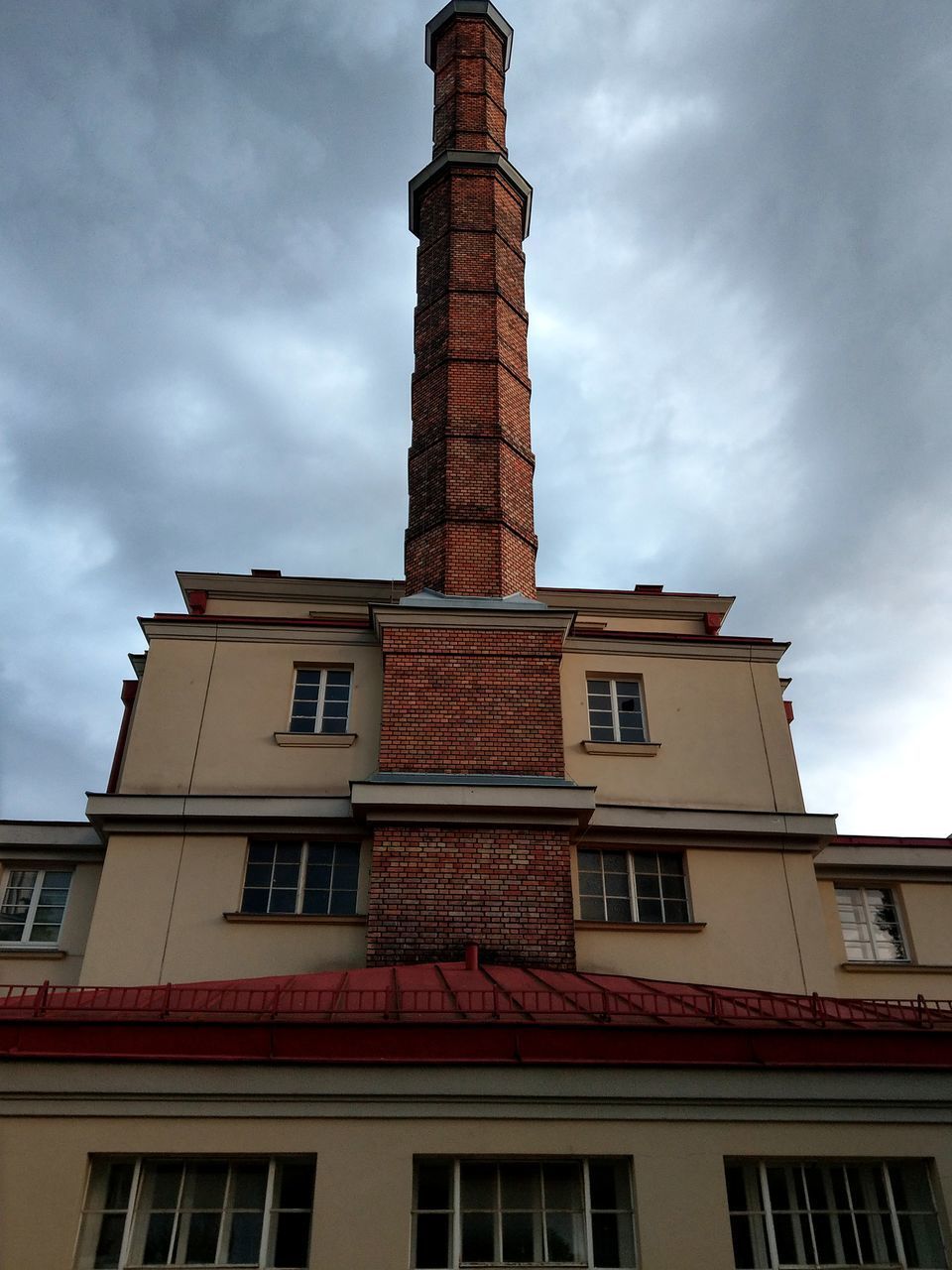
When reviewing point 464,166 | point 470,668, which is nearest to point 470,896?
point 470,668

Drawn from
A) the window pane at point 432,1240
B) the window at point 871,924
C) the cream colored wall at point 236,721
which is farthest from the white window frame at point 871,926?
the window pane at point 432,1240

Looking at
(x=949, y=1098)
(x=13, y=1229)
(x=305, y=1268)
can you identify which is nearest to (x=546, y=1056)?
(x=305, y=1268)

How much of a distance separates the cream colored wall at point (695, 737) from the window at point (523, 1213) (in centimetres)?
628

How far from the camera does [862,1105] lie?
796 cm

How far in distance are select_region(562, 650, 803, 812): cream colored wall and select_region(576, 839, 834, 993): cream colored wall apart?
2.87 ft

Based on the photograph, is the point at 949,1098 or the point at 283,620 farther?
the point at 283,620

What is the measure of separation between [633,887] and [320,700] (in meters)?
5.08

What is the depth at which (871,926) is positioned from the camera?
14.1 m

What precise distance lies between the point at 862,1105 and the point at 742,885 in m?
5.15

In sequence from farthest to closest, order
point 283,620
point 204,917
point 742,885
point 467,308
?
point 467,308, point 283,620, point 742,885, point 204,917

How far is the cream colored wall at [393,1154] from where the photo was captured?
7109 millimetres

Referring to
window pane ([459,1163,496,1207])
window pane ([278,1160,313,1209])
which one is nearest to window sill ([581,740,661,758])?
window pane ([459,1163,496,1207])

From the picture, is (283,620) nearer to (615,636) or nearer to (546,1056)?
(615,636)

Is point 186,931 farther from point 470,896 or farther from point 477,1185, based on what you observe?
point 477,1185
